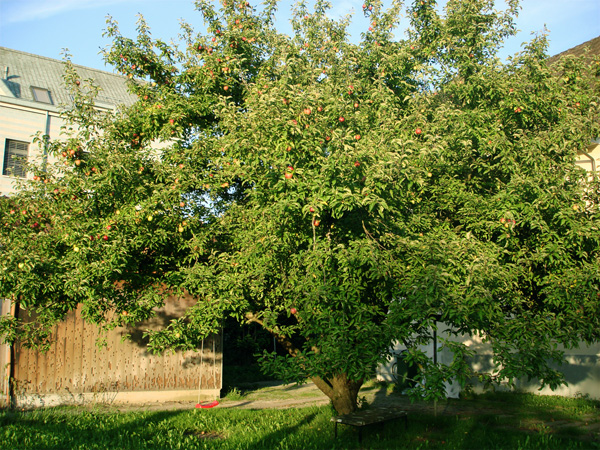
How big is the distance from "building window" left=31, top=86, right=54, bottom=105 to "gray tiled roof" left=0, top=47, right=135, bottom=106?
0.14 metres

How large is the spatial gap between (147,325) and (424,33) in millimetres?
8596

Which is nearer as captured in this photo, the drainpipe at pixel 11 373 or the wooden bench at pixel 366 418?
the wooden bench at pixel 366 418

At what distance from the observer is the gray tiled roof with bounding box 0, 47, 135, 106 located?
2175cm

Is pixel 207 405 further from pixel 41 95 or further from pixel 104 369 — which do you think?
pixel 41 95

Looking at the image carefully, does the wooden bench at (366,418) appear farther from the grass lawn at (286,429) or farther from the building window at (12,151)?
the building window at (12,151)

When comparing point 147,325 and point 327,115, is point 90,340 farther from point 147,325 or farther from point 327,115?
point 327,115

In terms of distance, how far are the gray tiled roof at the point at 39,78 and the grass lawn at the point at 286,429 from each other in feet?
50.3

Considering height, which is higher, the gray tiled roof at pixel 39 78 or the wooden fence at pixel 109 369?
the gray tiled roof at pixel 39 78

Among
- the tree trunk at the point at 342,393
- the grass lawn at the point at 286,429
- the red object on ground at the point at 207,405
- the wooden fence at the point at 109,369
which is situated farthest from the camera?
the red object on ground at the point at 207,405

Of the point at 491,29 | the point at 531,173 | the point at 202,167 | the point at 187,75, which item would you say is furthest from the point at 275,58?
the point at 531,173

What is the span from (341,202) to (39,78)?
22.1 meters

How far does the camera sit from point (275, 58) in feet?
29.5

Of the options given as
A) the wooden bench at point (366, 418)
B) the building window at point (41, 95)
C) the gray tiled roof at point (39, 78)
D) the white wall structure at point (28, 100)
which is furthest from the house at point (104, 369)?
the gray tiled roof at point (39, 78)

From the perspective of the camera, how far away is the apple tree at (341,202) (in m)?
5.94
